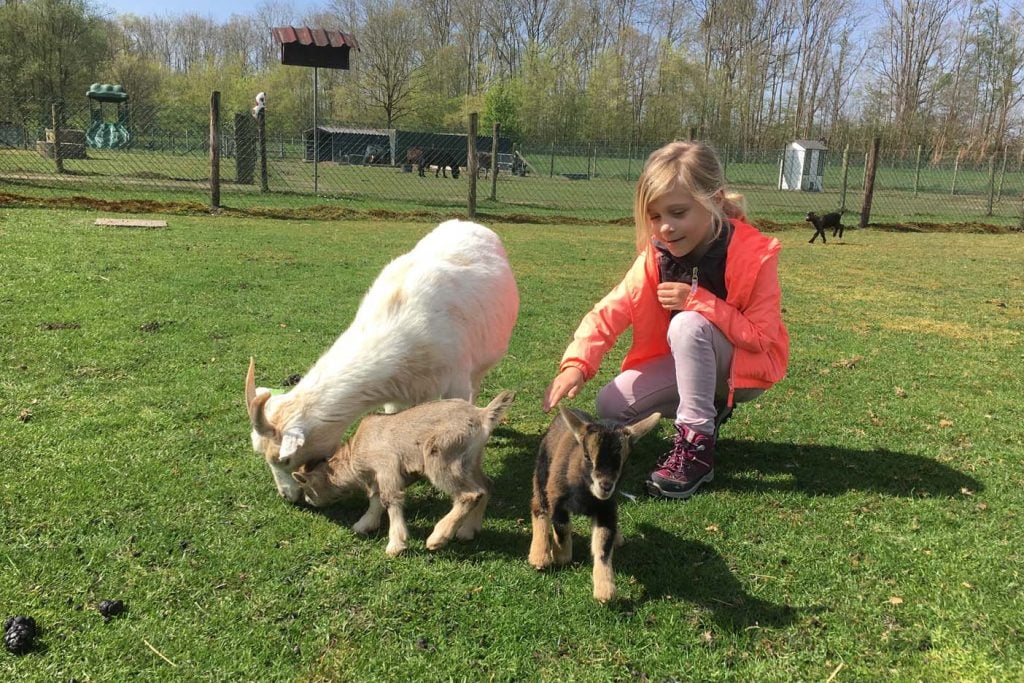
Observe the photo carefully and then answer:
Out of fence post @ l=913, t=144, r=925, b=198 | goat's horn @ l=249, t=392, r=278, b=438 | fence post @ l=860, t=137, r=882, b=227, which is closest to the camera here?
goat's horn @ l=249, t=392, r=278, b=438

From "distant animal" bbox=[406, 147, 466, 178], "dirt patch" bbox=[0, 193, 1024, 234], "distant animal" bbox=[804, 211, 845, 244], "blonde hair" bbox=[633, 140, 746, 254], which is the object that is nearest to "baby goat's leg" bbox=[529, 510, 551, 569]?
"blonde hair" bbox=[633, 140, 746, 254]

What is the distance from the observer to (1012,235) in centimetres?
1827

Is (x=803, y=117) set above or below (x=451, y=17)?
below

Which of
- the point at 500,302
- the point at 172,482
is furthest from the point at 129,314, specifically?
the point at 500,302

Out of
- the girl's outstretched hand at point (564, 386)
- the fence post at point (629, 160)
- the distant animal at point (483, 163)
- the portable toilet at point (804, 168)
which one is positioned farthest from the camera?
the portable toilet at point (804, 168)

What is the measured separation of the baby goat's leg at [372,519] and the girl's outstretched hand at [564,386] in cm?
90

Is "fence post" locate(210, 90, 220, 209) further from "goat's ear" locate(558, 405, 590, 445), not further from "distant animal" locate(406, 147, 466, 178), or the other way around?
"distant animal" locate(406, 147, 466, 178)

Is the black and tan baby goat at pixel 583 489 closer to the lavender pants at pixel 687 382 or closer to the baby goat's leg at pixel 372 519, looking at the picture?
the baby goat's leg at pixel 372 519

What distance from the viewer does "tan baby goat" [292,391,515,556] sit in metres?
3.05

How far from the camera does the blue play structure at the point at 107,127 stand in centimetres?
3058

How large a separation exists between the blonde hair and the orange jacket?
6.8 inches

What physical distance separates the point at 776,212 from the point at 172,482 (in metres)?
22.1

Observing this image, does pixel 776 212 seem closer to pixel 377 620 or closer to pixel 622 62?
pixel 377 620

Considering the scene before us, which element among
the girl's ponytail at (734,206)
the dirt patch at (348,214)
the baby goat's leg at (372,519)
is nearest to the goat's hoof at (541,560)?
the baby goat's leg at (372,519)
